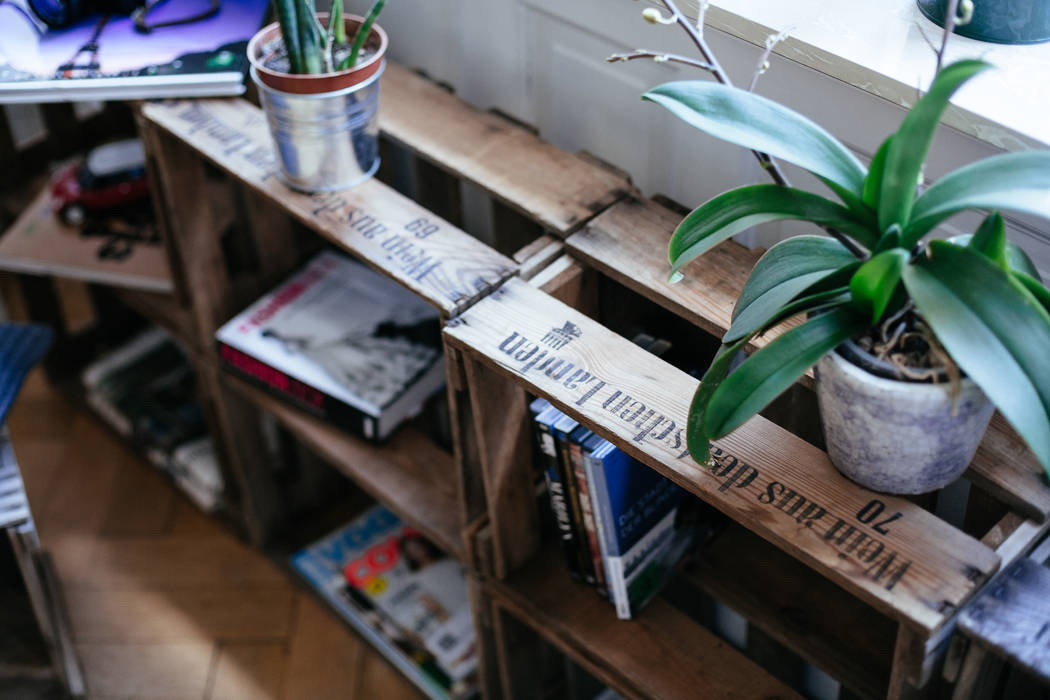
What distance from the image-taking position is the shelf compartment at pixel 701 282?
0.88 m

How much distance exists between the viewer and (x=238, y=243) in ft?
5.44

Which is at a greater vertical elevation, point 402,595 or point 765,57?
point 765,57

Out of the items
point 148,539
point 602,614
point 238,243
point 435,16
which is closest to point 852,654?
point 602,614

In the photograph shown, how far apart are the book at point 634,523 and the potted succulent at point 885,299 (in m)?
0.19

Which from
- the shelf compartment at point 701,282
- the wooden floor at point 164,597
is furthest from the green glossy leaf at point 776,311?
the wooden floor at point 164,597

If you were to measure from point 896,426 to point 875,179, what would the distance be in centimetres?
17

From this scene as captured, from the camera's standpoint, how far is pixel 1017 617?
2.62 ft

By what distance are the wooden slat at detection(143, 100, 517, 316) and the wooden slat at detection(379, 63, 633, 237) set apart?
0.07 metres

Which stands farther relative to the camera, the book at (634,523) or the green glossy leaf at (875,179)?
the book at (634,523)

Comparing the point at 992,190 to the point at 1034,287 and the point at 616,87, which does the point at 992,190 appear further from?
the point at 616,87

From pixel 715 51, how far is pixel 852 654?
606 mm

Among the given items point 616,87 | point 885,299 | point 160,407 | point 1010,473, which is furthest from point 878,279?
point 160,407

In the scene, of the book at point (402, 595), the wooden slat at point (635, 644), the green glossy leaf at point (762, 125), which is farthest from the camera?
the book at point (402, 595)

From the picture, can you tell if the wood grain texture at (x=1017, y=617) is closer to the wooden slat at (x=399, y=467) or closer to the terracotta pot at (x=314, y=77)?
the wooden slat at (x=399, y=467)
